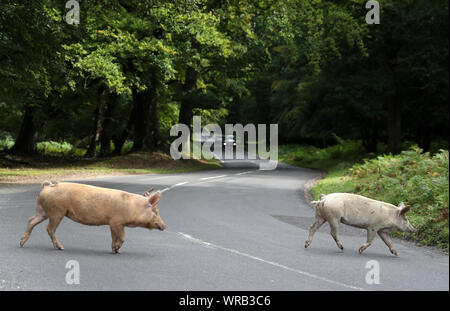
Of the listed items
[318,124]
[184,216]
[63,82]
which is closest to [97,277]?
[184,216]

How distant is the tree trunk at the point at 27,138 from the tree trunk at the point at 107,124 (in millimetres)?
5254

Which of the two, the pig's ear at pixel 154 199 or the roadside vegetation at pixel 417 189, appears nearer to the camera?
the pig's ear at pixel 154 199

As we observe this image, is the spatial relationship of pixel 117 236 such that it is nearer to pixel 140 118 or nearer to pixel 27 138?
pixel 140 118

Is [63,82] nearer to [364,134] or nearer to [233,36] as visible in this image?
[233,36]

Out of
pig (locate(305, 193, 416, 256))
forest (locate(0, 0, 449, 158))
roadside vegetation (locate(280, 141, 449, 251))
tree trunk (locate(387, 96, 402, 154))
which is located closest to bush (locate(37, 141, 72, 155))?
forest (locate(0, 0, 449, 158))

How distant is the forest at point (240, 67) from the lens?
95.8ft

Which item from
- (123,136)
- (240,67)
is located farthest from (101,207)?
(123,136)

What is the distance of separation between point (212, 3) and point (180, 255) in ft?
106

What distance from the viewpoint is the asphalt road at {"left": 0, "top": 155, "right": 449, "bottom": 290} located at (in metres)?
6.44

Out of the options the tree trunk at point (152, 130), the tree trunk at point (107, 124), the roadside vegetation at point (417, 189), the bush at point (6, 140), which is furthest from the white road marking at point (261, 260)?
the bush at point (6, 140)

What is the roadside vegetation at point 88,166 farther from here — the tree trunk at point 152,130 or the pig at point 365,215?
the pig at point 365,215

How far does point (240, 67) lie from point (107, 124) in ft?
42.2

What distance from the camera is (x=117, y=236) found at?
24.4 ft

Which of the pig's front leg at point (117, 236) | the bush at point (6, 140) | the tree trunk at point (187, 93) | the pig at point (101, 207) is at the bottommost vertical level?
the bush at point (6, 140)
